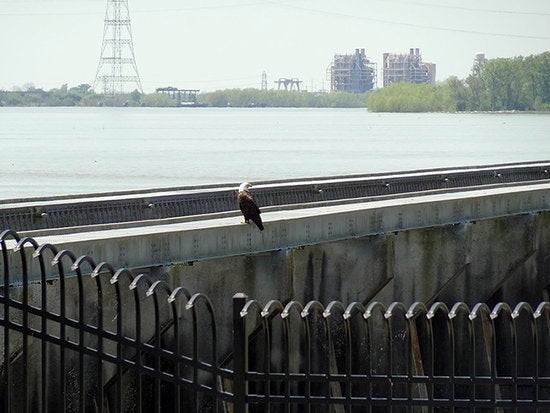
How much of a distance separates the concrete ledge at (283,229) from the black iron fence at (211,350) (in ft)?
1.47

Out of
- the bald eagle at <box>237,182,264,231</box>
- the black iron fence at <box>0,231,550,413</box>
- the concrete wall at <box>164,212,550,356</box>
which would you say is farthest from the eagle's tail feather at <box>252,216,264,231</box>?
the black iron fence at <box>0,231,550,413</box>

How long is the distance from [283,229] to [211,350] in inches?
108

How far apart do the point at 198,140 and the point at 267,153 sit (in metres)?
32.0

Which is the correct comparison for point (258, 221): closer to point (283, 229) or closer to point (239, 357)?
point (283, 229)

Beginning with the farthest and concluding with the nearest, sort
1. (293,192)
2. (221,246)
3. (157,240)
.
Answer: (293,192) → (221,246) → (157,240)

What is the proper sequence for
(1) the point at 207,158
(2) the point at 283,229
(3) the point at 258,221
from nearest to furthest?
(3) the point at 258,221, (2) the point at 283,229, (1) the point at 207,158

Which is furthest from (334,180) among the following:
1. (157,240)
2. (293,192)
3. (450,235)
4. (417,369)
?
(157,240)

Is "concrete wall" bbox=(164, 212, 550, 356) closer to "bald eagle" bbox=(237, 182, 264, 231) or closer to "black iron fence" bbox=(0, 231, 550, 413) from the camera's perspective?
"bald eagle" bbox=(237, 182, 264, 231)

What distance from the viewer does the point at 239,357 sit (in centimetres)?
656

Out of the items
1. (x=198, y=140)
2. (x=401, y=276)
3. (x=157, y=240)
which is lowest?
(x=198, y=140)

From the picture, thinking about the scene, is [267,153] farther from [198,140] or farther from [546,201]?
[546,201]

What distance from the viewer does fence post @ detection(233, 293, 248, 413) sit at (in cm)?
648

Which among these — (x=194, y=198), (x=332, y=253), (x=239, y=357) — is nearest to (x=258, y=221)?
(x=332, y=253)

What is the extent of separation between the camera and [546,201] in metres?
22.7
